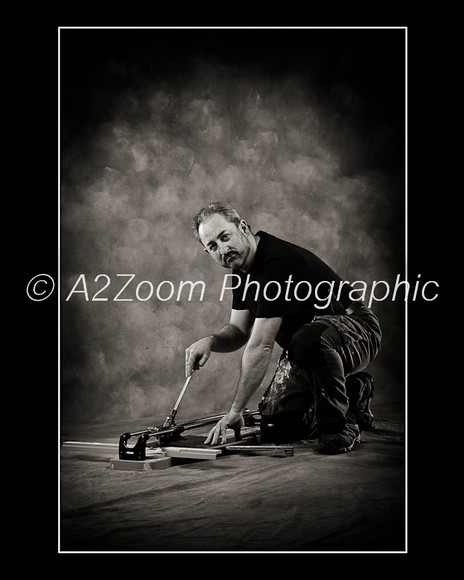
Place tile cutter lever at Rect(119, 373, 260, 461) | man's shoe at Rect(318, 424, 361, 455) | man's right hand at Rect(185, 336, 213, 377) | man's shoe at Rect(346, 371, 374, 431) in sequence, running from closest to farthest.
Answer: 1. tile cutter lever at Rect(119, 373, 260, 461)
2. man's shoe at Rect(318, 424, 361, 455)
3. man's right hand at Rect(185, 336, 213, 377)
4. man's shoe at Rect(346, 371, 374, 431)

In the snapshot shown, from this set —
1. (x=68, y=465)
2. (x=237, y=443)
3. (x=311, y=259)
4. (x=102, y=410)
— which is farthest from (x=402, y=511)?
(x=102, y=410)

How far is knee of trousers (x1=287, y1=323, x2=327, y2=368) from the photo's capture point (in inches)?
131

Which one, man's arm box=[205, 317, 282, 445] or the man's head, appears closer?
man's arm box=[205, 317, 282, 445]

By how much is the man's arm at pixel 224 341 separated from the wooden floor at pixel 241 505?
0.46 meters

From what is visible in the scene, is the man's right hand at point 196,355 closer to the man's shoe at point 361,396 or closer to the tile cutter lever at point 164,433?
the tile cutter lever at point 164,433

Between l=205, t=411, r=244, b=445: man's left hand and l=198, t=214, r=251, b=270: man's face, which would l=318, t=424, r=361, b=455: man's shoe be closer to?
l=205, t=411, r=244, b=445: man's left hand

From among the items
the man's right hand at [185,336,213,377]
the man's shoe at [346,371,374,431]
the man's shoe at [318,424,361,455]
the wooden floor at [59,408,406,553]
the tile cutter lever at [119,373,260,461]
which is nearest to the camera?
the wooden floor at [59,408,406,553]

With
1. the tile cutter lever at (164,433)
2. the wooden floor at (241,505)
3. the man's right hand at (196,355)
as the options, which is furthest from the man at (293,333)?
the wooden floor at (241,505)

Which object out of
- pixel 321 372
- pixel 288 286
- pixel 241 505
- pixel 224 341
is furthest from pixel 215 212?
pixel 241 505

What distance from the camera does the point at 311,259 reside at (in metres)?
3.50

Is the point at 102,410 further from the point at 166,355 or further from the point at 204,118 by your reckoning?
the point at 204,118

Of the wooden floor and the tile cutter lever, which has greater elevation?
the tile cutter lever

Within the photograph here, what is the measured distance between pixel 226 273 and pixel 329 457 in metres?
1.08

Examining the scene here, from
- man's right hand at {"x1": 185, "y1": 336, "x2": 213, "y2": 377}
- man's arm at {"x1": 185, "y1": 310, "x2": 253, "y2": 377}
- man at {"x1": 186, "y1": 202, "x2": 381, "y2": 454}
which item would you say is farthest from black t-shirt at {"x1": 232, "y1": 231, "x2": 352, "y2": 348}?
man's right hand at {"x1": 185, "y1": 336, "x2": 213, "y2": 377}
